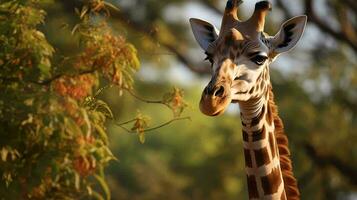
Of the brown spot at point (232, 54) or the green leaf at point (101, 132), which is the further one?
the green leaf at point (101, 132)

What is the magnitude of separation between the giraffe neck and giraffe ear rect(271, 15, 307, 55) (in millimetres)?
446

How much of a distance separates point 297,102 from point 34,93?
13.6 meters

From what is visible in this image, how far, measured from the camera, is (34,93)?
930cm

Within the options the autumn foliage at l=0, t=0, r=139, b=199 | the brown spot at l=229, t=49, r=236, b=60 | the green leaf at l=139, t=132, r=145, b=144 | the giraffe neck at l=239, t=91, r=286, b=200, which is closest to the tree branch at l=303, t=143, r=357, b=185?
the autumn foliage at l=0, t=0, r=139, b=199

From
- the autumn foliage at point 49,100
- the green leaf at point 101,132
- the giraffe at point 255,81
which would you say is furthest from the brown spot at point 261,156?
→ the green leaf at point 101,132

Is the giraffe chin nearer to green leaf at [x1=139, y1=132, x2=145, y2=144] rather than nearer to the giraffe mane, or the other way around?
the giraffe mane

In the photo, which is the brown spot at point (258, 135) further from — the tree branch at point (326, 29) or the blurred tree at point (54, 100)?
the tree branch at point (326, 29)

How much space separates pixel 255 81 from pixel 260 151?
58cm

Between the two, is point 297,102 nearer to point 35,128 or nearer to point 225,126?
point 225,126

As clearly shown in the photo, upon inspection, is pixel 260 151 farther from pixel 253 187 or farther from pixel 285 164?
pixel 285 164

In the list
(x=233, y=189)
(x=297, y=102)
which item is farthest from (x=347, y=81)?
(x=233, y=189)

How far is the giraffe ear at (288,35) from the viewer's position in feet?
28.3

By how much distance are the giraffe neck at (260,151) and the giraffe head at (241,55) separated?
5.1 inches

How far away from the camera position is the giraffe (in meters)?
8.11
